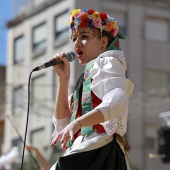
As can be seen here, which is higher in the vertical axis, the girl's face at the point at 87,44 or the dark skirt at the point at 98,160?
the girl's face at the point at 87,44

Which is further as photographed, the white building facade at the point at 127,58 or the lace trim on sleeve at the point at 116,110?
the white building facade at the point at 127,58

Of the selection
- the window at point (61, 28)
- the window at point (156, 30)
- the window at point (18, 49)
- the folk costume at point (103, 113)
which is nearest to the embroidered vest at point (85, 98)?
the folk costume at point (103, 113)

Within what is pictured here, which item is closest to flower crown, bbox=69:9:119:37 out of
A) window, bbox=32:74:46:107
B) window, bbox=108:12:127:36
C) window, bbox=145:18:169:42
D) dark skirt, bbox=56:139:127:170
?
dark skirt, bbox=56:139:127:170

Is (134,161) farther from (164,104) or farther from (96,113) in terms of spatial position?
(96,113)

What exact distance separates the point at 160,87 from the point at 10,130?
537cm

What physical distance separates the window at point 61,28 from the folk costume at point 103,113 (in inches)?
767

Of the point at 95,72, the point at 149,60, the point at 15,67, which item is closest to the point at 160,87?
the point at 149,60

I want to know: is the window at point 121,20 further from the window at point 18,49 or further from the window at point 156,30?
the window at point 18,49

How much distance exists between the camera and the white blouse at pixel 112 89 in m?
3.86

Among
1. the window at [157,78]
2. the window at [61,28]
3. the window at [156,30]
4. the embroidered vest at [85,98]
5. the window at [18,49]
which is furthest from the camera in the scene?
the window at [18,49]

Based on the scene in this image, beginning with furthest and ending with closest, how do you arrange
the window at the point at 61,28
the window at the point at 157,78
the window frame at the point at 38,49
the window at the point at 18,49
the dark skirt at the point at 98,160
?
the window at the point at 18,49 < the window frame at the point at 38,49 < the window at the point at 157,78 < the window at the point at 61,28 < the dark skirt at the point at 98,160

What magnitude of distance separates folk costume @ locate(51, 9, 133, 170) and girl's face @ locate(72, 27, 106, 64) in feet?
0.17

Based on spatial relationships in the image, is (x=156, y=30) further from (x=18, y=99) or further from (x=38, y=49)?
(x=18, y=99)

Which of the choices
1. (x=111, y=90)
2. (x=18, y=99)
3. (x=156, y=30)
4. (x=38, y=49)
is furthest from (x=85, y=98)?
(x=38, y=49)
